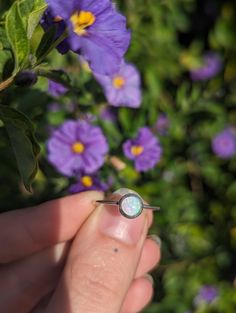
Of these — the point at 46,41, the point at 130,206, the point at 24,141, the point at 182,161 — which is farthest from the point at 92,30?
the point at 182,161

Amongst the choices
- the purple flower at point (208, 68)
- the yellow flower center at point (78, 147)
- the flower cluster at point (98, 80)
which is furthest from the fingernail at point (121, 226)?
the purple flower at point (208, 68)

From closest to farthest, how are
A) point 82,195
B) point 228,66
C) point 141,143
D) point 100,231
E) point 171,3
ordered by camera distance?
point 100,231
point 82,195
point 141,143
point 171,3
point 228,66

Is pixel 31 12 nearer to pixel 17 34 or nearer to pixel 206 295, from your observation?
pixel 17 34

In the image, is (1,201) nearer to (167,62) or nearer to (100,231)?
(100,231)

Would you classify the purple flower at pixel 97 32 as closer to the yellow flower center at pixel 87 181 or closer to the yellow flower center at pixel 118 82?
the yellow flower center at pixel 87 181

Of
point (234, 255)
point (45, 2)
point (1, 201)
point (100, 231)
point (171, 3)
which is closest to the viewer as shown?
point (45, 2)

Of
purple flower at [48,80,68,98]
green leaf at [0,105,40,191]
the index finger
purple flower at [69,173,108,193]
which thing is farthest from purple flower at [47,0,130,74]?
purple flower at [69,173,108,193]

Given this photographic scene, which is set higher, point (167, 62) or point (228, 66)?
point (167, 62)

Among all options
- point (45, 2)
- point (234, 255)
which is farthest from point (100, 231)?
point (234, 255)
